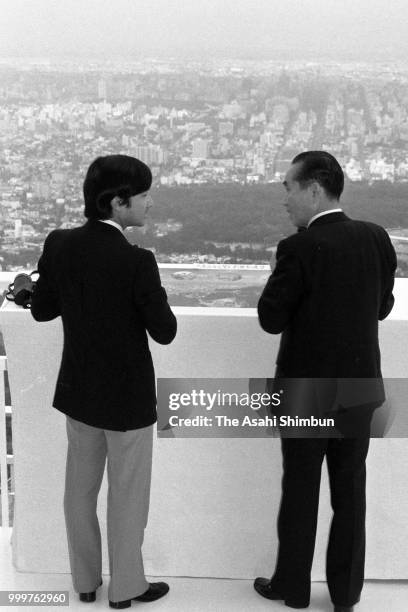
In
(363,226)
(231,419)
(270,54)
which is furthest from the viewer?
(270,54)

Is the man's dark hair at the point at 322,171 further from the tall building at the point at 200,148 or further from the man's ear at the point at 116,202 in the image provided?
the tall building at the point at 200,148

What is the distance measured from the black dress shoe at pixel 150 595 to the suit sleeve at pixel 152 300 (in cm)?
82

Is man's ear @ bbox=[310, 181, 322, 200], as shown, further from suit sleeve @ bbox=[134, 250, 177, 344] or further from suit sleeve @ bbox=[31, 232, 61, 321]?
suit sleeve @ bbox=[31, 232, 61, 321]

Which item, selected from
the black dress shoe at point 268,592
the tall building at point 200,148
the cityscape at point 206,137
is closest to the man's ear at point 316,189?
the cityscape at point 206,137

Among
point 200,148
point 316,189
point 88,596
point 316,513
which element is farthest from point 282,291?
point 88,596

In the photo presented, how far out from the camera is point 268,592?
2.38 metres

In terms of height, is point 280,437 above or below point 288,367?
below

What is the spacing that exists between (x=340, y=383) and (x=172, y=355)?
0.50 meters

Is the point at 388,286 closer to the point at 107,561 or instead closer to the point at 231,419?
the point at 231,419

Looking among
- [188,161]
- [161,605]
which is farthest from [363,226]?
[161,605]

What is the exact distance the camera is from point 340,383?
206 cm

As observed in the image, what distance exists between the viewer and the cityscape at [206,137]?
8.49 feet

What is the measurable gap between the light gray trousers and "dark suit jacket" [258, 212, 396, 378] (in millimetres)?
441

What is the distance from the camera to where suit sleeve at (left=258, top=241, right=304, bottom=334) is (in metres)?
1.95
